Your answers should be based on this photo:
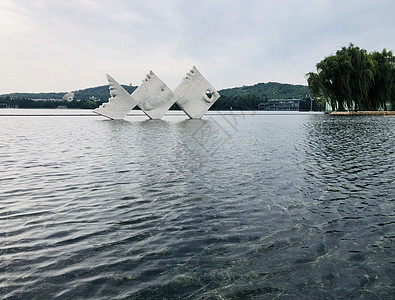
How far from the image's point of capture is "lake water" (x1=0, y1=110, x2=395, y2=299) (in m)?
3.57

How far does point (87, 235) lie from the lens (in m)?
4.89

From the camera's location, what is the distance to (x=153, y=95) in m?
39.2

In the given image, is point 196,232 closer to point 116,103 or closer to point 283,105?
point 116,103

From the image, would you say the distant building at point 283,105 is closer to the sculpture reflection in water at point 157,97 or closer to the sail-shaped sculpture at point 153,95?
the sculpture reflection in water at point 157,97

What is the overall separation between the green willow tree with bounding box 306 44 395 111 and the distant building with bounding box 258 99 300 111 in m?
93.4

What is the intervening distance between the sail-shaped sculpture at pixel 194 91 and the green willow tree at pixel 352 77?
21.1 m

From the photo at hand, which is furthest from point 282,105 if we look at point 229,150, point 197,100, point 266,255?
point 266,255

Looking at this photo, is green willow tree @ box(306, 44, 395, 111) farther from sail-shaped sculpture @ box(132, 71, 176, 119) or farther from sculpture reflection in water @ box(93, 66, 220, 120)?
sail-shaped sculpture @ box(132, 71, 176, 119)

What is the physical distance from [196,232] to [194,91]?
→ 37553 mm

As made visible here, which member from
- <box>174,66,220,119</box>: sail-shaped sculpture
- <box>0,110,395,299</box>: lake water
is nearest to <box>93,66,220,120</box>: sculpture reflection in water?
<box>174,66,220,119</box>: sail-shaped sculpture

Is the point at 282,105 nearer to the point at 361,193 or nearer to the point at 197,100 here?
the point at 197,100

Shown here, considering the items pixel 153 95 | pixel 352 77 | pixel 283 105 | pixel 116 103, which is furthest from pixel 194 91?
pixel 283 105

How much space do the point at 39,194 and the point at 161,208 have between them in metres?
2.84

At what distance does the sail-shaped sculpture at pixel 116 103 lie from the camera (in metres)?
36.7
